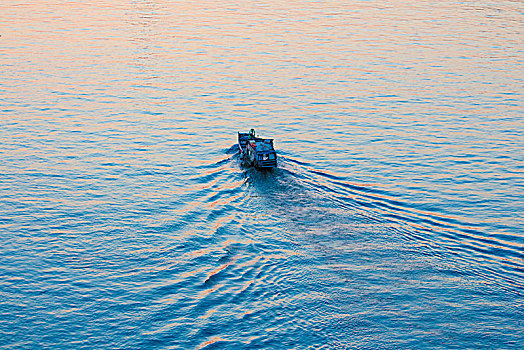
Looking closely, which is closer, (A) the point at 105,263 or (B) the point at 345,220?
(A) the point at 105,263

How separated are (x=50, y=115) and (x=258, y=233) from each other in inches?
1233

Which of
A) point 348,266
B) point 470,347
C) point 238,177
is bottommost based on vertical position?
point 470,347

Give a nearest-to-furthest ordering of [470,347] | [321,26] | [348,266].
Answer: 1. [470,347]
2. [348,266]
3. [321,26]

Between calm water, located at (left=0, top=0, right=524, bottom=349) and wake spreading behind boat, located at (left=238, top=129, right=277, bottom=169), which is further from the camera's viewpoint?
wake spreading behind boat, located at (left=238, top=129, right=277, bottom=169)

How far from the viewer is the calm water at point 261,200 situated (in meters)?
26.6

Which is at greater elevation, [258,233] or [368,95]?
[368,95]

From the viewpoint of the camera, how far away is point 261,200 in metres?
37.6

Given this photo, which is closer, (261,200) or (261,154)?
(261,200)

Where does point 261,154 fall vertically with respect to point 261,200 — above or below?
above

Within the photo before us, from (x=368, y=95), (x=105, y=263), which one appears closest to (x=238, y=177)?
(x=105, y=263)

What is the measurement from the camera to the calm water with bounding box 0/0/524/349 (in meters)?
26.6

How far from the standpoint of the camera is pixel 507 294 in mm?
27906

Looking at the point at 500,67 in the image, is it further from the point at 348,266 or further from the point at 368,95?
the point at 348,266

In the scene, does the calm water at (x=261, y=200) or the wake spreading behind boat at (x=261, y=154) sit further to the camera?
the wake spreading behind boat at (x=261, y=154)
